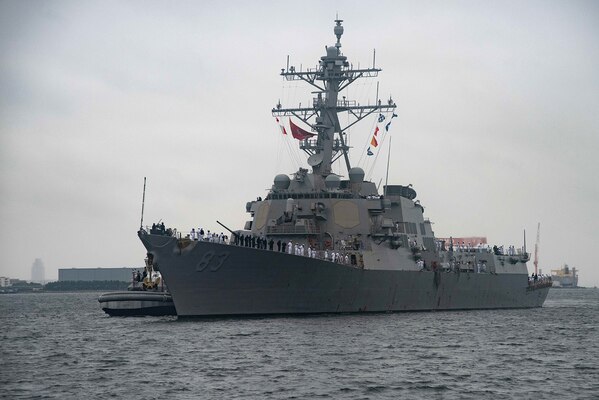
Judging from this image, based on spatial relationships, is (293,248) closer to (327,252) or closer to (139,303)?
(327,252)

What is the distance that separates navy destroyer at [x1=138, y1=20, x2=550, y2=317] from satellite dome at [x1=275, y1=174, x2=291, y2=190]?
43 millimetres

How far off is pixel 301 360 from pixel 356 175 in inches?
781

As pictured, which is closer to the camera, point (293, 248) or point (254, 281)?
point (254, 281)

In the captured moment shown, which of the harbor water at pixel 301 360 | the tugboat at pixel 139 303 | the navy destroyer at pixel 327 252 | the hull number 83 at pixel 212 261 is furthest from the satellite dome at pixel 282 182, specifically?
the hull number 83 at pixel 212 261

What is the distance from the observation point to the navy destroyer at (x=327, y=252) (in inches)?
1396

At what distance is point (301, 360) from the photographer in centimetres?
2575

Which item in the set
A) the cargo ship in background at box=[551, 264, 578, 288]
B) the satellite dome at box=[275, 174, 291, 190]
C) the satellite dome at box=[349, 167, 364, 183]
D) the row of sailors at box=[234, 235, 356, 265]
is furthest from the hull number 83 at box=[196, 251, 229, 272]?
the cargo ship in background at box=[551, 264, 578, 288]

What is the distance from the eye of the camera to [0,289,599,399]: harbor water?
2172 cm

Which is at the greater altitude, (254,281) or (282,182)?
(282,182)

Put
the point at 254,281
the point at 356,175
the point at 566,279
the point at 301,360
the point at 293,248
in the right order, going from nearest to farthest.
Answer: the point at 301,360
the point at 254,281
the point at 293,248
the point at 356,175
the point at 566,279

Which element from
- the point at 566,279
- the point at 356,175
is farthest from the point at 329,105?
the point at 566,279

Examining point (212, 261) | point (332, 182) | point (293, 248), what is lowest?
point (212, 261)

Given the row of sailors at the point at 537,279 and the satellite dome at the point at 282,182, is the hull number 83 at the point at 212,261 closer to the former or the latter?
the satellite dome at the point at 282,182

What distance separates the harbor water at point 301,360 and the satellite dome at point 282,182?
7.72m
